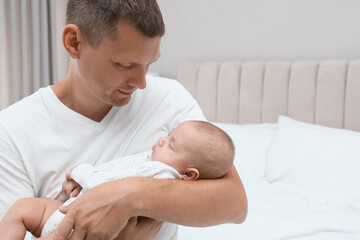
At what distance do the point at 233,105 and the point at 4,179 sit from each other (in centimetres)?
217

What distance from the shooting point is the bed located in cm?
168

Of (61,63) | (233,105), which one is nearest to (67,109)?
(233,105)

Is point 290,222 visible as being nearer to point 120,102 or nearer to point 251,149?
point 251,149

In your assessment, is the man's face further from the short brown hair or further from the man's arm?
the man's arm

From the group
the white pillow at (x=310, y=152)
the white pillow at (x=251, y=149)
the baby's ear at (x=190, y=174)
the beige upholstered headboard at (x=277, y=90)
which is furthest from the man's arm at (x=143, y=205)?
the beige upholstered headboard at (x=277, y=90)

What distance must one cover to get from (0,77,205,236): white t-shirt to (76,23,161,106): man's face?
0.10 m

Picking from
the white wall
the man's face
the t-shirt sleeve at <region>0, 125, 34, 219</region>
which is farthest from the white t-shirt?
the white wall

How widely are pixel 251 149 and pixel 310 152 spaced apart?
1.30 feet

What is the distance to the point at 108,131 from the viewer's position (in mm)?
1212

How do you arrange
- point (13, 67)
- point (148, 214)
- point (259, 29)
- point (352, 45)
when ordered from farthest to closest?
point (13, 67) < point (259, 29) < point (352, 45) < point (148, 214)

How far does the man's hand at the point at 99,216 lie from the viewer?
896 millimetres

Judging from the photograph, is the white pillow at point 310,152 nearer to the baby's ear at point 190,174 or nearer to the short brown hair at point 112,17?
the baby's ear at point 190,174

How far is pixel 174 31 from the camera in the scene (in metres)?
3.57

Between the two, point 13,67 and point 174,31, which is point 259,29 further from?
point 13,67
